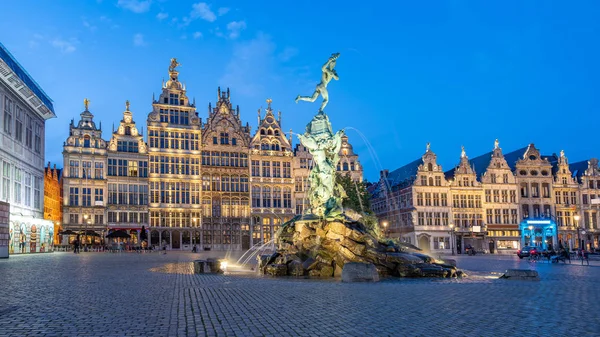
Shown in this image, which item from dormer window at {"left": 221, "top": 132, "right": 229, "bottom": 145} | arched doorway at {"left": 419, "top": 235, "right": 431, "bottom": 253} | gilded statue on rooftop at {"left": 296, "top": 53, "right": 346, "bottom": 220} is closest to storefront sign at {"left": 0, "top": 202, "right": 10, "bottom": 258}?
gilded statue on rooftop at {"left": 296, "top": 53, "right": 346, "bottom": 220}

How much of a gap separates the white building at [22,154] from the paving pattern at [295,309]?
29.1 metres

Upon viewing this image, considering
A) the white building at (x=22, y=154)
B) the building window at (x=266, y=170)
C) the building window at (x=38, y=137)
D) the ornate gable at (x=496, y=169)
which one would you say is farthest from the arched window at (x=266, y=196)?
the ornate gable at (x=496, y=169)

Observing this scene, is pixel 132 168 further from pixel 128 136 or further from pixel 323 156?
pixel 323 156

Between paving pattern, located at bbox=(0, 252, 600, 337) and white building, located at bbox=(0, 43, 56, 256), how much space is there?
2906 centimetres

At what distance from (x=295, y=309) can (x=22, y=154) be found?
45981 mm

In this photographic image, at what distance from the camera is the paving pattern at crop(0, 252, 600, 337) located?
28.6ft

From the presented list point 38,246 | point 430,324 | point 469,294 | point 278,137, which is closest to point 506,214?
point 278,137

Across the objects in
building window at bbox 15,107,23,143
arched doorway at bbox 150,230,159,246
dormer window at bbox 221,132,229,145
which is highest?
dormer window at bbox 221,132,229,145

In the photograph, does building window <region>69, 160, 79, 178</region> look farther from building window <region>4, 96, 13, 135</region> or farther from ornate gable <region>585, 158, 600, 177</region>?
ornate gable <region>585, 158, 600, 177</region>

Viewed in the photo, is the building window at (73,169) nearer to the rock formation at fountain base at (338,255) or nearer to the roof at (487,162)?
the rock formation at fountain base at (338,255)

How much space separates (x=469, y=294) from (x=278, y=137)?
60.3 m

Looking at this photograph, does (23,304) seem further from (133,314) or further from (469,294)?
(469,294)

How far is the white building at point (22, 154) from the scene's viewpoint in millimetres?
44094

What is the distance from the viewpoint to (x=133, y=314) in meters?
10.2
